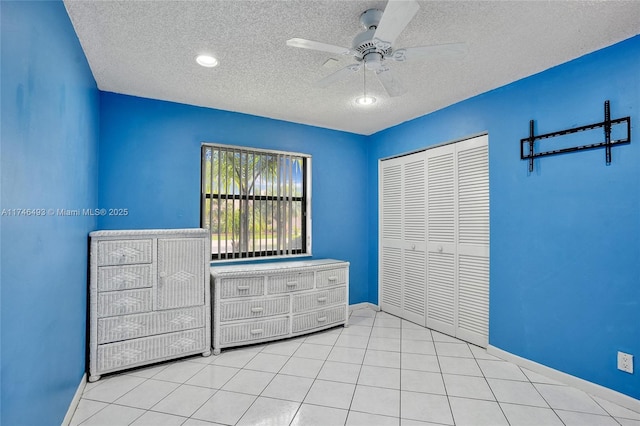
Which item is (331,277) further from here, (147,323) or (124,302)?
(124,302)

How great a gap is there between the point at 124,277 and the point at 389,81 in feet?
8.58

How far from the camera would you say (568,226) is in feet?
8.27

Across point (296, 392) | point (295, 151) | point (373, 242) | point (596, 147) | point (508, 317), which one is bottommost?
point (296, 392)

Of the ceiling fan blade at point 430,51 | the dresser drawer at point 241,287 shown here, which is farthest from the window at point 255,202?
the ceiling fan blade at point 430,51

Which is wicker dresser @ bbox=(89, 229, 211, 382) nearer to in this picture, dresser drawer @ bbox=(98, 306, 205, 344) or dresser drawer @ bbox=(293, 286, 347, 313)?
dresser drawer @ bbox=(98, 306, 205, 344)

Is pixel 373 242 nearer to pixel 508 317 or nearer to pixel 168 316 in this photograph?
pixel 508 317

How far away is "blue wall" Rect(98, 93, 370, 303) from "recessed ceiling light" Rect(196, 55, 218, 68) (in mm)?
1036

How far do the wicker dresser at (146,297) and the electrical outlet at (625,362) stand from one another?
324cm

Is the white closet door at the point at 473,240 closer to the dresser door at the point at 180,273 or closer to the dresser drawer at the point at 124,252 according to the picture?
the dresser door at the point at 180,273

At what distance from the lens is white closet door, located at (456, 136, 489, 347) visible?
3203 mm

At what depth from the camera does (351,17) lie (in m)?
1.96

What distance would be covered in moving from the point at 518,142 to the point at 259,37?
2.39 m

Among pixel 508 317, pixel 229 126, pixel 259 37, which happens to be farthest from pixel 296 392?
pixel 229 126

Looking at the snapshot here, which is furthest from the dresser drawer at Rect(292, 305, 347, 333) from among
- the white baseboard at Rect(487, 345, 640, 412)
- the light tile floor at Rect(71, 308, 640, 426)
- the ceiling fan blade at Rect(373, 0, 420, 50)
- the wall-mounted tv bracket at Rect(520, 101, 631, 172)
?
the ceiling fan blade at Rect(373, 0, 420, 50)
